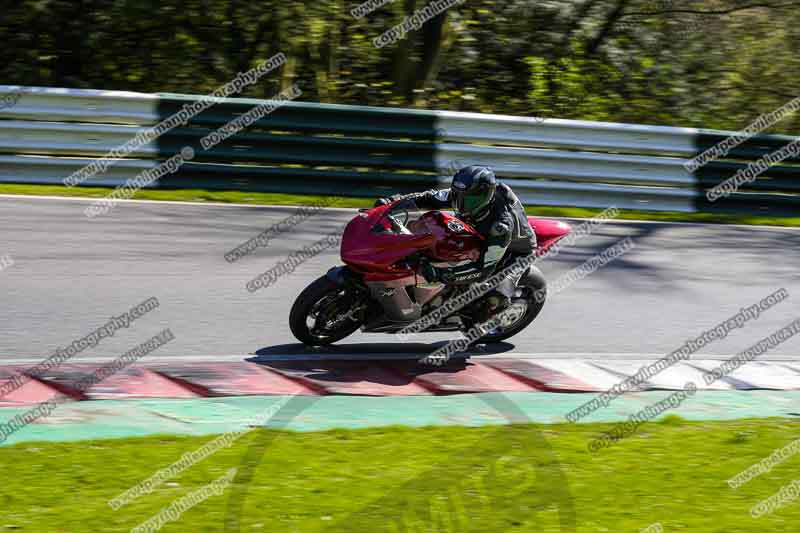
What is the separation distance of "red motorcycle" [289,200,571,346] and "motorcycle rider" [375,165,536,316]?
7cm

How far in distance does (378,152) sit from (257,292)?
4462 mm

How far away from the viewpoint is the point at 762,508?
21.6 feet

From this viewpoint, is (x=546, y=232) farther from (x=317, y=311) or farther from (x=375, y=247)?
(x=317, y=311)

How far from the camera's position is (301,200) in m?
14.1

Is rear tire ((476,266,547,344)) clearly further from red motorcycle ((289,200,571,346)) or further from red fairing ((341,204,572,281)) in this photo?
red fairing ((341,204,572,281))

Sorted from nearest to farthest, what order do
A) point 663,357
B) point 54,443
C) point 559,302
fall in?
point 54,443
point 663,357
point 559,302

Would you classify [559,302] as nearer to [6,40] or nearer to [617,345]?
[617,345]

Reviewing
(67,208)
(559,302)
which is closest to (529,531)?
(559,302)

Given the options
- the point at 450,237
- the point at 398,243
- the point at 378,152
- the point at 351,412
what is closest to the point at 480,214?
the point at 450,237

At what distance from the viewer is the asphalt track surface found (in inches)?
375

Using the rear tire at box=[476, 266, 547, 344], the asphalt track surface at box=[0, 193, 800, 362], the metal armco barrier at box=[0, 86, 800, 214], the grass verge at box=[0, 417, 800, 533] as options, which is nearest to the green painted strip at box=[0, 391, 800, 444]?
the grass verge at box=[0, 417, 800, 533]

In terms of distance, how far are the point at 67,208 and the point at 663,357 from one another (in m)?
6.75

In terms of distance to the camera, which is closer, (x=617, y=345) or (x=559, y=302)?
(x=617, y=345)

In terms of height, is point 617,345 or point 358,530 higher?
point 358,530
